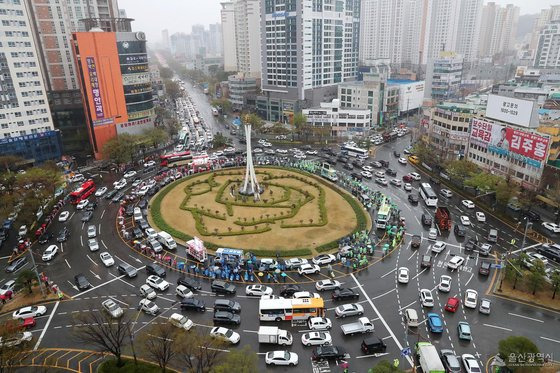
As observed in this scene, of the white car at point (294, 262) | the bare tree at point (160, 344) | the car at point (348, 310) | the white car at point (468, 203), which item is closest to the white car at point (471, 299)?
the car at point (348, 310)

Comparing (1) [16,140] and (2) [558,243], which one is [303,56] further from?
(2) [558,243]

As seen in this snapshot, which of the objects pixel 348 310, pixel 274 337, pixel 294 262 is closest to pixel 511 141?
pixel 294 262

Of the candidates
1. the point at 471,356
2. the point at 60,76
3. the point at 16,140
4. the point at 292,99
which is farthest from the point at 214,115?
the point at 471,356

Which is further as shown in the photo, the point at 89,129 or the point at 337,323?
the point at 89,129

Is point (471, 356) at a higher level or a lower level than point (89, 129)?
lower

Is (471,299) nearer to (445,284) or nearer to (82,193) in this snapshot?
(445,284)

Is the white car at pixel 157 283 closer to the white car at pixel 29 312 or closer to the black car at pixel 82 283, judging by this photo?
the black car at pixel 82 283

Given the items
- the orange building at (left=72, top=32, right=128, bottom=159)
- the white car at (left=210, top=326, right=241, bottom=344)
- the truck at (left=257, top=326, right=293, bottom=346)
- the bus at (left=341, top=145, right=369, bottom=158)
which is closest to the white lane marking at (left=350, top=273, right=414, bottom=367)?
the truck at (left=257, top=326, right=293, bottom=346)
